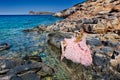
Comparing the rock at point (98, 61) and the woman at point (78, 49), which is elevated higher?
the woman at point (78, 49)

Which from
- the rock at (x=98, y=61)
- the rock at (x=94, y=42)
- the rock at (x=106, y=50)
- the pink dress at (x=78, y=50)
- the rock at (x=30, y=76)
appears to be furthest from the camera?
the rock at (x=94, y=42)

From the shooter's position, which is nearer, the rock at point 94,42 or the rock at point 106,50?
the rock at point 106,50

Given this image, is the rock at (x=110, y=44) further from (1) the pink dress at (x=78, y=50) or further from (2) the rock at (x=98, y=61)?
(1) the pink dress at (x=78, y=50)

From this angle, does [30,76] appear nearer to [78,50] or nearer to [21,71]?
[21,71]

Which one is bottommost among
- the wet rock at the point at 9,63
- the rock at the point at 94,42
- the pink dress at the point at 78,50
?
the wet rock at the point at 9,63

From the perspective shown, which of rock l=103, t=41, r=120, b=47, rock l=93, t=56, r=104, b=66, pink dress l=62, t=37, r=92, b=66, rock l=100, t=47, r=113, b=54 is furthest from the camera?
rock l=103, t=41, r=120, b=47

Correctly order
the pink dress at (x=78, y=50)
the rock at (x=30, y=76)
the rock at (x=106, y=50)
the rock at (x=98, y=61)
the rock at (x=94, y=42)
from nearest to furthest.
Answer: the pink dress at (x=78, y=50) → the rock at (x=30, y=76) → the rock at (x=98, y=61) → the rock at (x=106, y=50) → the rock at (x=94, y=42)

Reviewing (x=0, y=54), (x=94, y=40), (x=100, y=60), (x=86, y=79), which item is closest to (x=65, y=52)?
(x=86, y=79)

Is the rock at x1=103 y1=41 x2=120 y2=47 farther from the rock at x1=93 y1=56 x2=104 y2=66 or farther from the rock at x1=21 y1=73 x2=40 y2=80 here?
the rock at x1=21 y1=73 x2=40 y2=80

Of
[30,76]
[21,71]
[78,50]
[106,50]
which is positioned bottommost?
[30,76]

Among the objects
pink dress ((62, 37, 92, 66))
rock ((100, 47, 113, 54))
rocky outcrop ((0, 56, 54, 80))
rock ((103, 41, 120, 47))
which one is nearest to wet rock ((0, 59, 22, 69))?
rocky outcrop ((0, 56, 54, 80))

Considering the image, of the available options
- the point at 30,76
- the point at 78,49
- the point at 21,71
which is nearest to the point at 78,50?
the point at 78,49

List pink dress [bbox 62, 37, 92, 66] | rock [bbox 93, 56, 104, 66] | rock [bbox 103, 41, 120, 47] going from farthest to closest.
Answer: rock [bbox 103, 41, 120, 47], rock [bbox 93, 56, 104, 66], pink dress [bbox 62, 37, 92, 66]

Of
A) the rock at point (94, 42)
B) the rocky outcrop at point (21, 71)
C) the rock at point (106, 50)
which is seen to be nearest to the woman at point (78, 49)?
the rocky outcrop at point (21, 71)
